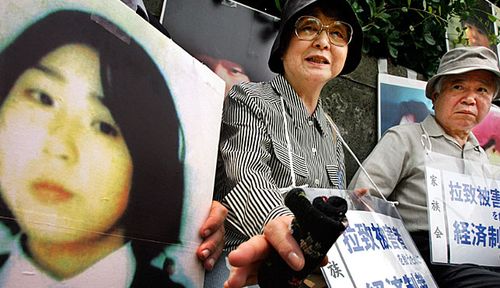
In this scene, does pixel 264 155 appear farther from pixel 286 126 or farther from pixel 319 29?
pixel 319 29

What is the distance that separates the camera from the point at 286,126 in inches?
46.4

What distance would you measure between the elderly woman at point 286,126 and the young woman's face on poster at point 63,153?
313 millimetres

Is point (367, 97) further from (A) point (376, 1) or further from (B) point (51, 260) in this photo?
(B) point (51, 260)

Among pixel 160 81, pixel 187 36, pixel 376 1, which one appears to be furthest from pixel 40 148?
pixel 376 1

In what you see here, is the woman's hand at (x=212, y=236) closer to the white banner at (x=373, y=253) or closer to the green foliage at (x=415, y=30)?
the white banner at (x=373, y=253)

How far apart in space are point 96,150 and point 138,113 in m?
0.11

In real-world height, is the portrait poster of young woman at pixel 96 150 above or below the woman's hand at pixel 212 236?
above

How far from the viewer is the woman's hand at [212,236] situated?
0.83m

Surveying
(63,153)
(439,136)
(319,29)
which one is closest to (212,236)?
(63,153)

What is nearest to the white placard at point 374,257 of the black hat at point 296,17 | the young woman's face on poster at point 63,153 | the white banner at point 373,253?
the white banner at point 373,253

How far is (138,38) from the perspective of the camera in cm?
77

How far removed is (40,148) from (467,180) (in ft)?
3.99

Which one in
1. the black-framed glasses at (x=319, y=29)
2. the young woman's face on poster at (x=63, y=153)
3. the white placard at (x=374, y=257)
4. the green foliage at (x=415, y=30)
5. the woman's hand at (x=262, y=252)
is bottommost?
the white placard at (x=374, y=257)

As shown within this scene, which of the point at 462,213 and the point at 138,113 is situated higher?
the point at 138,113
